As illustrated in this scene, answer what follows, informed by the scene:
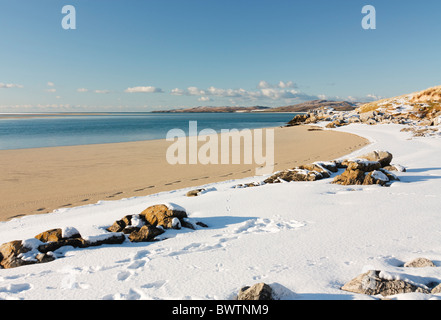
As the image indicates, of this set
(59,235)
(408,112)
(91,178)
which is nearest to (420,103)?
(408,112)

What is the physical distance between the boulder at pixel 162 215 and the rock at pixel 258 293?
2408 millimetres

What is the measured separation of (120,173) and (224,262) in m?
10.2

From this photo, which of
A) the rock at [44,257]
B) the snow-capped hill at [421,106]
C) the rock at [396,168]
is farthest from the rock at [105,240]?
the snow-capped hill at [421,106]

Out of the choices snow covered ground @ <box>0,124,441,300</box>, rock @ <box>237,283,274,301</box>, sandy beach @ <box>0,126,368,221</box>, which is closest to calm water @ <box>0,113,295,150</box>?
sandy beach @ <box>0,126,368,221</box>

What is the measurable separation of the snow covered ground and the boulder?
241 millimetres

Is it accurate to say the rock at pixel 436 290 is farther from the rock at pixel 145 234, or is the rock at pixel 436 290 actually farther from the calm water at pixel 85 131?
the calm water at pixel 85 131

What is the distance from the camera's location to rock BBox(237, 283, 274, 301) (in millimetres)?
2586

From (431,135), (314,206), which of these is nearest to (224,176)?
A: (314,206)

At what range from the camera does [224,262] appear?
349 cm

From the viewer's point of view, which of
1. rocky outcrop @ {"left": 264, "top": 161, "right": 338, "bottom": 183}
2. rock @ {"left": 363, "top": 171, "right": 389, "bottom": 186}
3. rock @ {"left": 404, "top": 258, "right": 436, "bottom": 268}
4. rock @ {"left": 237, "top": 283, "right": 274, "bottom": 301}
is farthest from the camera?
rocky outcrop @ {"left": 264, "top": 161, "right": 338, "bottom": 183}

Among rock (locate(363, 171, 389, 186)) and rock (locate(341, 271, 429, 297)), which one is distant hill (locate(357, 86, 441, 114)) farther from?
rock (locate(341, 271, 429, 297))

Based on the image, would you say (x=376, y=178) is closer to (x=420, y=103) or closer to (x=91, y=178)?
(x=91, y=178)

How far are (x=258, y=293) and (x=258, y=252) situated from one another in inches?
46.9

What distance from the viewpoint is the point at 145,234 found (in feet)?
14.4
